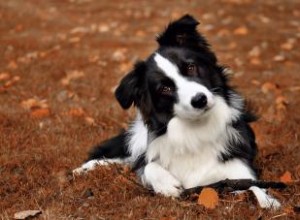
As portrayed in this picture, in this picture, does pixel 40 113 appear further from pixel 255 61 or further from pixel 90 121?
pixel 255 61

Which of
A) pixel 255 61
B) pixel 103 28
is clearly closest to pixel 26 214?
pixel 255 61

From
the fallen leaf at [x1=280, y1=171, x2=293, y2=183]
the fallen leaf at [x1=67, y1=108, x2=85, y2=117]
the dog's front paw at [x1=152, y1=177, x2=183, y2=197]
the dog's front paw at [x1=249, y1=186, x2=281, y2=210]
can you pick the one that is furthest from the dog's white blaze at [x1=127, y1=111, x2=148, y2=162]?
the fallen leaf at [x1=67, y1=108, x2=85, y2=117]

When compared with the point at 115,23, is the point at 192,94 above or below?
above

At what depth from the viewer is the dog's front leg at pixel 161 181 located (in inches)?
157

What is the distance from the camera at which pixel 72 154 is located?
531 centimetres

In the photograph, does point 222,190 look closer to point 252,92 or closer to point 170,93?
point 170,93

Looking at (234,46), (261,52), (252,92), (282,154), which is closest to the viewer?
(282,154)

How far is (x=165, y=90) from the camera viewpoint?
13.1 feet

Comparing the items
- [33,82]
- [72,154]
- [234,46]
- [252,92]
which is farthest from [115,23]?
[72,154]

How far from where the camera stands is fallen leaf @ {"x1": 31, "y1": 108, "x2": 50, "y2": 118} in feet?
21.5

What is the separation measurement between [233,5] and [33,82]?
292 inches

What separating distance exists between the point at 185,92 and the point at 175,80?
15cm

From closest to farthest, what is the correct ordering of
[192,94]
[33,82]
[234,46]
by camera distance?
[192,94] < [33,82] < [234,46]

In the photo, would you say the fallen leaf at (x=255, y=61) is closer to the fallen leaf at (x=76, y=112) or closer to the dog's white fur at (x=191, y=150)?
the fallen leaf at (x=76, y=112)
